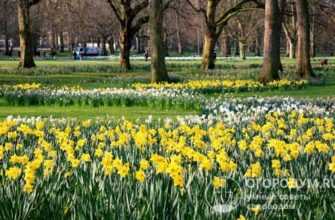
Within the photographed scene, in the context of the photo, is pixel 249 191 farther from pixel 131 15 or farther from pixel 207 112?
pixel 131 15

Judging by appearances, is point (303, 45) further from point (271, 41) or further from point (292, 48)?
point (292, 48)

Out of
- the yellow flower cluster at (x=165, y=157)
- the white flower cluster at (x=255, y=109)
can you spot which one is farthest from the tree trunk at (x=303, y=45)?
the yellow flower cluster at (x=165, y=157)

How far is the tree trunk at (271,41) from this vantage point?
21228mm

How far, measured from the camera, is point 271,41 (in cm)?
2145

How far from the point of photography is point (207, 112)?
37.9 feet

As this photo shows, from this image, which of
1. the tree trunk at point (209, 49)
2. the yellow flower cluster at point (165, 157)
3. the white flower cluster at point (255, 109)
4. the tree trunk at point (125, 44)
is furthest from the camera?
the tree trunk at point (125, 44)

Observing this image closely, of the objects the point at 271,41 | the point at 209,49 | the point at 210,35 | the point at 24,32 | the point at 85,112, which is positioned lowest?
the point at 85,112

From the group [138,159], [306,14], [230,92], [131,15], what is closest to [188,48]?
[131,15]

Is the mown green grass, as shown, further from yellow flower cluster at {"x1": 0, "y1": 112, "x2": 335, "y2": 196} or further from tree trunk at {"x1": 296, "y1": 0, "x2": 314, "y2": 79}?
tree trunk at {"x1": 296, "y1": 0, "x2": 314, "y2": 79}

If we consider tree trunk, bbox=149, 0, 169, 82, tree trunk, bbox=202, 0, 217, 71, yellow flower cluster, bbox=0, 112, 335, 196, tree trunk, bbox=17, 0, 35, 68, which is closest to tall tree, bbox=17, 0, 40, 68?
tree trunk, bbox=17, 0, 35, 68

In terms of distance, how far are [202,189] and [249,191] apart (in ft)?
1.16

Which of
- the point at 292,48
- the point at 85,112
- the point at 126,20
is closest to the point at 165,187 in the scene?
the point at 85,112

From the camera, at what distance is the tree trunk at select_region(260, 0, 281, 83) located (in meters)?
21.2

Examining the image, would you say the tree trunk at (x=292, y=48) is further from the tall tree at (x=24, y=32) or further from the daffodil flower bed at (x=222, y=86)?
the daffodil flower bed at (x=222, y=86)
